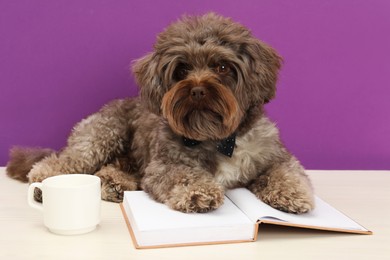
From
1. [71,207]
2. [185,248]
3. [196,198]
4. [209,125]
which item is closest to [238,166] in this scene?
[209,125]

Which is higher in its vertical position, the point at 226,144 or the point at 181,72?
the point at 181,72

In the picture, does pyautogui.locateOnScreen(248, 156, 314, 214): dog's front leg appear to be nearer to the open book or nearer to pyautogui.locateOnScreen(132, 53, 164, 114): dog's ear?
the open book

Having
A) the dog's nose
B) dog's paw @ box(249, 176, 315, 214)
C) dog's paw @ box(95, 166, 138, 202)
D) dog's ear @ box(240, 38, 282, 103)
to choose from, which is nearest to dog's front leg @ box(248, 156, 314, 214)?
dog's paw @ box(249, 176, 315, 214)

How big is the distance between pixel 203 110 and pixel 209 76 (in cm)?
14

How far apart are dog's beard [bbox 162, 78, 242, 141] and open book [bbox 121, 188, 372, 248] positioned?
0.31 m

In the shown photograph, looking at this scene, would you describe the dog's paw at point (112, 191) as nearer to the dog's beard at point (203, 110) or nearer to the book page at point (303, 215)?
the dog's beard at point (203, 110)

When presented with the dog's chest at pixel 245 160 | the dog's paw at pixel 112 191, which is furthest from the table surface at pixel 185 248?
the dog's chest at pixel 245 160

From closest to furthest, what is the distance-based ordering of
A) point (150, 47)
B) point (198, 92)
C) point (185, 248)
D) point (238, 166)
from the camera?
point (185, 248) < point (198, 92) < point (238, 166) < point (150, 47)

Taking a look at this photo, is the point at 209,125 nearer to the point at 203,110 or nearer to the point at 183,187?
the point at 203,110

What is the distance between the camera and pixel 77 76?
2.74 m

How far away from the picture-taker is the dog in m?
2.01

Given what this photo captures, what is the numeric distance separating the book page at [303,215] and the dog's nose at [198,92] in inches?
17.5

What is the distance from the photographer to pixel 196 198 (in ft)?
6.25

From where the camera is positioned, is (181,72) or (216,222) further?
(181,72)
